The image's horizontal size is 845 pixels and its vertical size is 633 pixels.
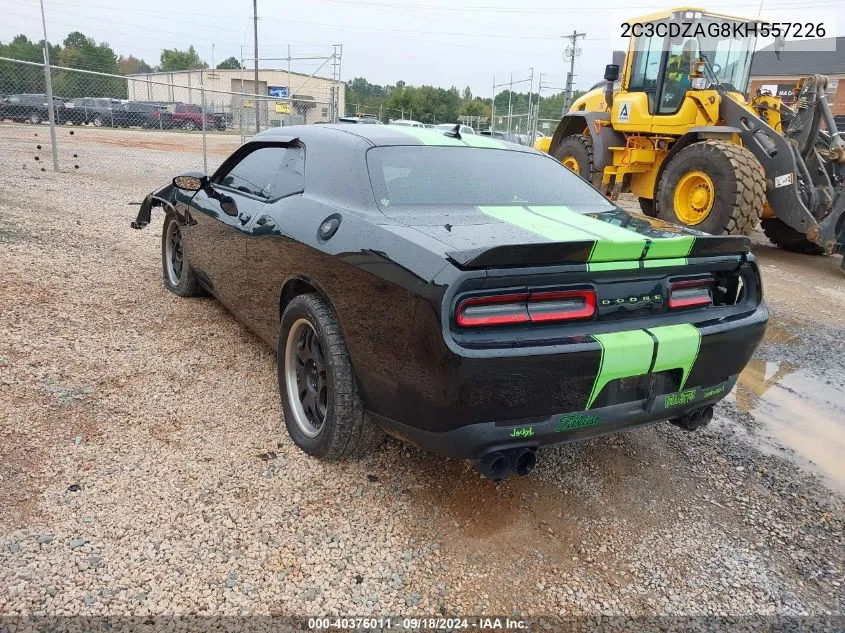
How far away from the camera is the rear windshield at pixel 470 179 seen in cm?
282

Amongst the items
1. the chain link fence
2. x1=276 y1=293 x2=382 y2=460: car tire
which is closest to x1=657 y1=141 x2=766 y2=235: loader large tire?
x1=276 y1=293 x2=382 y2=460: car tire

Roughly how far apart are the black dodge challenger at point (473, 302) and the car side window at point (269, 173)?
0.02 metres

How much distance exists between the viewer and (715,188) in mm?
7336

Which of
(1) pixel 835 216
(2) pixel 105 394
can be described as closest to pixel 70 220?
(2) pixel 105 394

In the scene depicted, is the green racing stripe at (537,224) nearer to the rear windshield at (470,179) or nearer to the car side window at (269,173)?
the rear windshield at (470,179)

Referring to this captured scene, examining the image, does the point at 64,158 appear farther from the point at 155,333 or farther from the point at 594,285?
the point at 594,285

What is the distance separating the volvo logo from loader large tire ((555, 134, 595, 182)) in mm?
7585

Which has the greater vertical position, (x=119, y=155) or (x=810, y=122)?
(x=810, y=122)

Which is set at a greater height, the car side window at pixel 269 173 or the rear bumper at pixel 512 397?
the car side window at pixel 269 173

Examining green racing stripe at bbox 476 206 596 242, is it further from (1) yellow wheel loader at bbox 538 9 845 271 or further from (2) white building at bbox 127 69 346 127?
(2) white building at bbox 127 69 346 127

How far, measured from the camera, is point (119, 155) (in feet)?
52.9

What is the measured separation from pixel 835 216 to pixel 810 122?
1605 millimetres

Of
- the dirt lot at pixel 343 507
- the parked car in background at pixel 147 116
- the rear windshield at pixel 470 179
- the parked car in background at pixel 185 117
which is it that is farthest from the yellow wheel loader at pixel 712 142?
the parked car in background at pixel 185 117

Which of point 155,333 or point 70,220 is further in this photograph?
point 70,220
